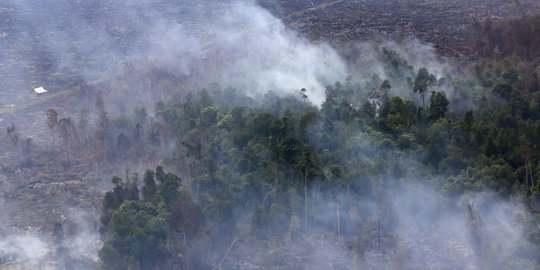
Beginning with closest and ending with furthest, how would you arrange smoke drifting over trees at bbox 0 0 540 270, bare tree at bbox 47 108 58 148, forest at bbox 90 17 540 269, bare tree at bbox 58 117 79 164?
forest at bbox 90 17 540 269
smoke drifting over trees at bbox 0 0 540 270
bare tree at bbox 58 117 79 164
bare tree at bbox 47 108 58 148

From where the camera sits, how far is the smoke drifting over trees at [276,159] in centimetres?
2162

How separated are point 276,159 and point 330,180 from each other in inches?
86.9

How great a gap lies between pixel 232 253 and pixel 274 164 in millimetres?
3973

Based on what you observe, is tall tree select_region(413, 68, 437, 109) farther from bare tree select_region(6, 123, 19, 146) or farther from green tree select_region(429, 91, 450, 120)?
bare tree select_region(6, 123, 19, 146)

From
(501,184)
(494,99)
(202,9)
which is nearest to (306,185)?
(501,184)

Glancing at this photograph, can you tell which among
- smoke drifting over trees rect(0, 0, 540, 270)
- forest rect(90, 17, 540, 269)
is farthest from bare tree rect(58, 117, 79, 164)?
forest rect(90, 17, 540, 269)

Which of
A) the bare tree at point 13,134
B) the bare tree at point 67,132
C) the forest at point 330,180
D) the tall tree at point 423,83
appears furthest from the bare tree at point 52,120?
the tall tree at point 423,83

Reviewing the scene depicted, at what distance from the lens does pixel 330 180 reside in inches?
944

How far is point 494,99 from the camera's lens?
98.4 ft

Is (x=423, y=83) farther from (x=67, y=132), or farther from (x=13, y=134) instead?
(x=13, y=134)

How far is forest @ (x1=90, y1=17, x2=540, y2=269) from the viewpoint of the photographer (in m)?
21.4

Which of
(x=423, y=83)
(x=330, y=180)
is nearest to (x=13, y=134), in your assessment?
(x=330, y=180)

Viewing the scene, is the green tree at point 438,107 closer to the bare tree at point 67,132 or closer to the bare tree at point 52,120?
the bare tree at point 67,132

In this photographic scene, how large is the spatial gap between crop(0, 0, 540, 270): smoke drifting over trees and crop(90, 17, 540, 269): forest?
0.06 m
